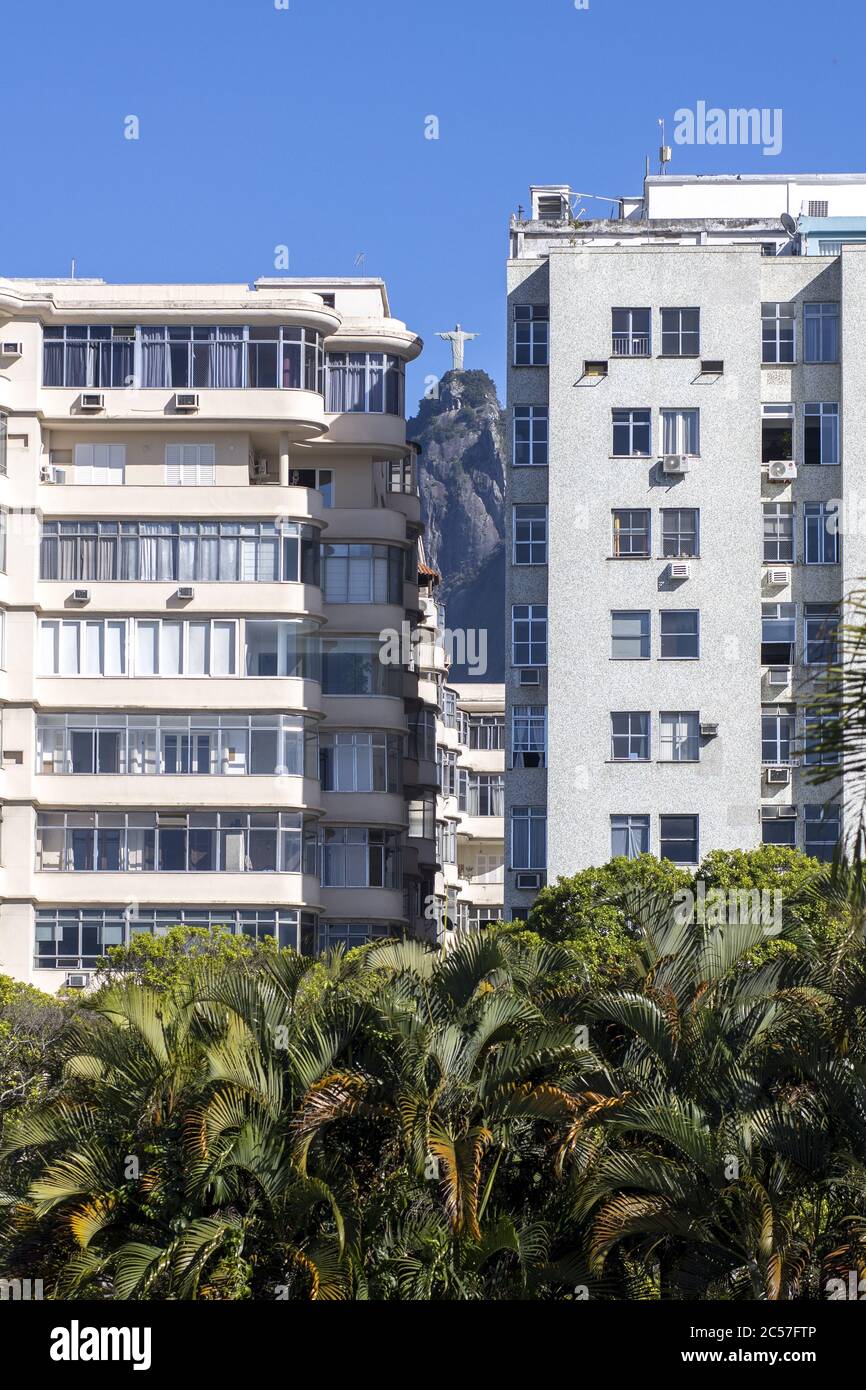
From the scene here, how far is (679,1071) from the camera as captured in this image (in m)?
23.1

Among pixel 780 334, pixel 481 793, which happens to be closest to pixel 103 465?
pixel 780 334

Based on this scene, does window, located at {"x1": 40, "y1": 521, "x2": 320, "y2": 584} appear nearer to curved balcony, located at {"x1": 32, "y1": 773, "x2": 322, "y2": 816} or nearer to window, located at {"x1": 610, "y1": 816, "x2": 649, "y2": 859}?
curved balcony, located at {"x1": 32, "y1": 773, "x2": 322, "y2": 816}

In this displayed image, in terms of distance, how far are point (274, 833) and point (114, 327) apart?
15.0m

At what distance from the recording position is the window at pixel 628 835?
60.6 meters

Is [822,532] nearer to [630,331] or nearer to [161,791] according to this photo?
[630,331]

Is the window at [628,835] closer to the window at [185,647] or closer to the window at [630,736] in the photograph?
the window at [630,736]

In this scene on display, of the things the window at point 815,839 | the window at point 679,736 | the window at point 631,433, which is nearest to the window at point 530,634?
the window at point 679,736

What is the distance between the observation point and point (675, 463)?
6209 centimetres

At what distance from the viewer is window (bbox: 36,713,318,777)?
2419 inches

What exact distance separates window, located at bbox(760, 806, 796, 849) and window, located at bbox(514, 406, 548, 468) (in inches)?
461

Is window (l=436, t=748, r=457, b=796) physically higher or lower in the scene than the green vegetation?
higher

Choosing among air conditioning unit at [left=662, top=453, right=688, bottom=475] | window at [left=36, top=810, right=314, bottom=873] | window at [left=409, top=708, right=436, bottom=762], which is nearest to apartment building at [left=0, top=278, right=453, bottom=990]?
window at [left=36, top=810, right=314, bottom=873]
